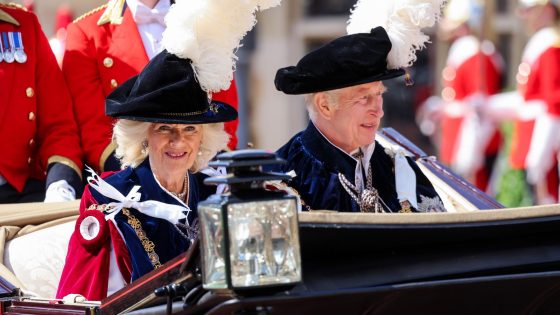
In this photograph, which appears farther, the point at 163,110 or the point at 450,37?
the point at 450,37

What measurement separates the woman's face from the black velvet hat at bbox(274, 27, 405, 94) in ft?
1.11

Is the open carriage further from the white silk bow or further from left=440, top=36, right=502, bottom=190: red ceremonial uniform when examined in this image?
left=440, top=36, right=502, bottom=190: red ceremonial uniform

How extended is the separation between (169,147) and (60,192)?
701 millimetres

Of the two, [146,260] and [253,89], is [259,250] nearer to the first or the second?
[146,260]

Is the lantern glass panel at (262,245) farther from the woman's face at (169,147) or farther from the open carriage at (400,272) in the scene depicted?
the woman's face at (169,147)

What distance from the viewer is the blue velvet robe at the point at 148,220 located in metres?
3.57

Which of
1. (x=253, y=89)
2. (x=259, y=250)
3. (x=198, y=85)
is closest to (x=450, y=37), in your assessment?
(x=253, y=89)

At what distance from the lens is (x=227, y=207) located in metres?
2.64

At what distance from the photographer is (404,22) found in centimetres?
399

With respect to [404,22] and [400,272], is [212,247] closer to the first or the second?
[400,272]

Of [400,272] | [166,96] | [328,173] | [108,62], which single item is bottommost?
[400,272]

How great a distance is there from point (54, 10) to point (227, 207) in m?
11.2

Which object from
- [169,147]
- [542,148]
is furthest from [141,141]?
[542,148]

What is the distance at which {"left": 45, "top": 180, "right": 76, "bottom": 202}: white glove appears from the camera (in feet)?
14.3
